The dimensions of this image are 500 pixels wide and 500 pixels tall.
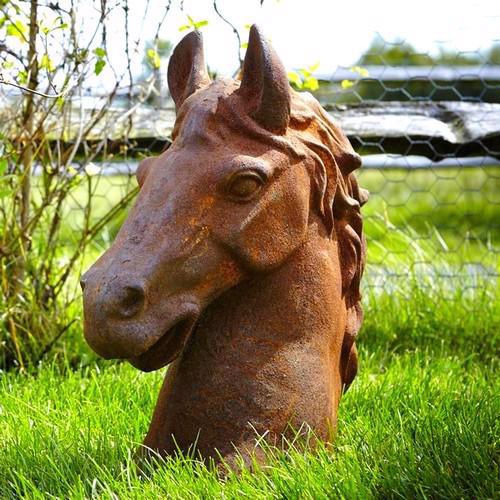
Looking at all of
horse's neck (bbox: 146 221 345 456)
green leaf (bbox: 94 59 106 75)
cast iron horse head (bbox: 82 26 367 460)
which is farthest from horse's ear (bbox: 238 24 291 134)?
green leaf (bbox: 94 59 106 75)

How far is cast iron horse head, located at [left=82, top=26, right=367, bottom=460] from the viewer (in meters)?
1.82

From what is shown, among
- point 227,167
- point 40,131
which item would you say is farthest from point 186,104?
point 40,131

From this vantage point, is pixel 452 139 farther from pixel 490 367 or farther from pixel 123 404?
pixel 123 404

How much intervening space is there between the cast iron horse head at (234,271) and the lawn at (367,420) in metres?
0.11

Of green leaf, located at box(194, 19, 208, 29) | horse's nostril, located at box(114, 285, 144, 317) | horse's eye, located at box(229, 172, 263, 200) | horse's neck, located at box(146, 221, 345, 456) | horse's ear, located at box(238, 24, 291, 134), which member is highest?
green leaf, located at box(194, 19, 208, 29)

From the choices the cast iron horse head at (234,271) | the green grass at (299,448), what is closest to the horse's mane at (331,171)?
the cast iron horse head at (234,271)

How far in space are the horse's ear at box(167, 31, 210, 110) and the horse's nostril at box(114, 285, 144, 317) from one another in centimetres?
52

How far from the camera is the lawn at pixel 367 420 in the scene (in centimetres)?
182

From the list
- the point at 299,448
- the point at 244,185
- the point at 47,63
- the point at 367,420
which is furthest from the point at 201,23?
the point at 299,448

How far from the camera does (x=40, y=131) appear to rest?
10.1 ft

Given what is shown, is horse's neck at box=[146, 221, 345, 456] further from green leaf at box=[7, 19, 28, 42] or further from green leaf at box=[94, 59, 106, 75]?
green leaf at box=[7, 19, 28, 42]

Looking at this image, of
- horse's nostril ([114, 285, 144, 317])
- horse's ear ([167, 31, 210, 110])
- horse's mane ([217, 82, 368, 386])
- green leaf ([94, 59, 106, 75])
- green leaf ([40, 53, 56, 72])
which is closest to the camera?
horse's nostril ([114, 285, 144, 317])

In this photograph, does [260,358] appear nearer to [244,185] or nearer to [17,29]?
[244,185]

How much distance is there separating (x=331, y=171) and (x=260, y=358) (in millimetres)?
424
